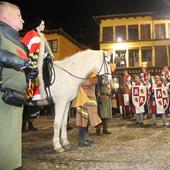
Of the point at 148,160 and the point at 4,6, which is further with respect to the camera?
the point at 148,160

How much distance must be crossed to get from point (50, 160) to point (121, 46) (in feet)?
110

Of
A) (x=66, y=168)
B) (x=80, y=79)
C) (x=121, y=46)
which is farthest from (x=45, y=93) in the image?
(x=121, y=46)

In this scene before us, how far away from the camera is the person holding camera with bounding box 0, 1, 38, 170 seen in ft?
8.78

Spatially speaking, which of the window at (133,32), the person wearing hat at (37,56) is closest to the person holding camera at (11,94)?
the person wearing hat at (37,56)

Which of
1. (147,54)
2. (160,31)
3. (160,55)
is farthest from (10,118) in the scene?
(160,31)

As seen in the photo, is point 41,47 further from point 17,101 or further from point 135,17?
point 135,17

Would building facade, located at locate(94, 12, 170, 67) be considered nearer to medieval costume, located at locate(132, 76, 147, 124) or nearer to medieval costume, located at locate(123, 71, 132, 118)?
medieval costume, located at locate(123, 71, 132, 118)

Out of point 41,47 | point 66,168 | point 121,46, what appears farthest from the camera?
point 121,46

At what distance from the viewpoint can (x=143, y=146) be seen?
8.92 meters

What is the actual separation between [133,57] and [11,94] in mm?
37513

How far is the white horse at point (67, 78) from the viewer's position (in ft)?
28.8

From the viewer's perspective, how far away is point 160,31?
40.0 m

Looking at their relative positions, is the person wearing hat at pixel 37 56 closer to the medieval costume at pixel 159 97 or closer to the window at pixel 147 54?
the medieval costume at pixel 159 97

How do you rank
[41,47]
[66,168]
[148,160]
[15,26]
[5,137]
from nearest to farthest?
[5,137] → [15,26] → [66,168] → [148,160] → [41,47]
